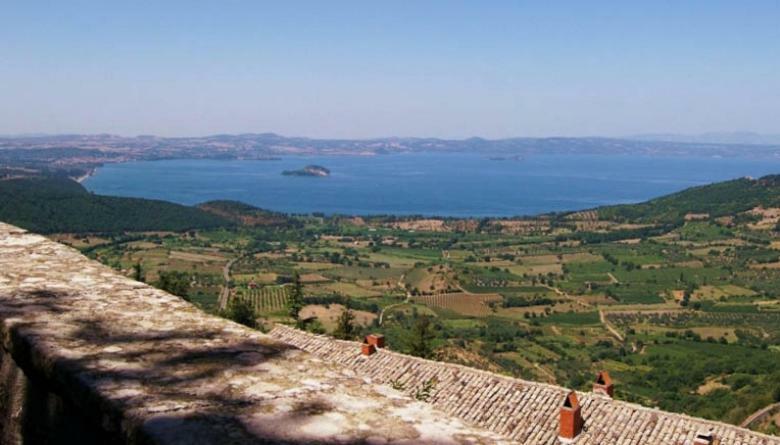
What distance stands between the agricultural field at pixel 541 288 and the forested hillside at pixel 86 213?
5.77 m

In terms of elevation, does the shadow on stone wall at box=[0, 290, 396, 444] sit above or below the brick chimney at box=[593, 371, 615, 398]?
above

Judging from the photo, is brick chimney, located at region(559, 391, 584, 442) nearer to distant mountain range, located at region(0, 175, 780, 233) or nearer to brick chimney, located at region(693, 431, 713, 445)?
brick chimney, located at region(693, 431, 713, 445)

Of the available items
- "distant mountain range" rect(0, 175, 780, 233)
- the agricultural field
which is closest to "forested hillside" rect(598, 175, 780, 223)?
"distant mountain range" rect(0, 175, 780, 233)

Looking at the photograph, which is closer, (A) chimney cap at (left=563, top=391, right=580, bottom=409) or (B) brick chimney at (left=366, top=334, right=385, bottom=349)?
(A) chimney cap at (left=563, top=391, right=580, bottom=409)

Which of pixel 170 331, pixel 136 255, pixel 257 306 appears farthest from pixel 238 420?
pixel 136 255

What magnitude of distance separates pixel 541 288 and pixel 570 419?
3062 inches

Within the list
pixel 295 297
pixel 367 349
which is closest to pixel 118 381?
pixel 367 349

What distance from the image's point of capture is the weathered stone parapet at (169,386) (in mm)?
2471

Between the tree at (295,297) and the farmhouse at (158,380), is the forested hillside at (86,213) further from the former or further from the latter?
the farmhouse at (158,380)

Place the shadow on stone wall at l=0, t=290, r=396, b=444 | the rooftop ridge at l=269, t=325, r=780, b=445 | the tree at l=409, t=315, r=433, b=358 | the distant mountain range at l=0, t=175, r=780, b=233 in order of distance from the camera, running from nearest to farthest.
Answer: the shadow on stone wall at l=0, t=290, r=396, b=444, the rooftop ridge at l=269, t=325, r=780, b=445, the tree at l=409, t=315, r=433, b=358, the distant mountain range at l=0, t=175, r=780, b=233

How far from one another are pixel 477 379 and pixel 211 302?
55812 millimetres

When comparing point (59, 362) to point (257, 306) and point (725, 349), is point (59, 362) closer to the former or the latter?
point (725, 349)

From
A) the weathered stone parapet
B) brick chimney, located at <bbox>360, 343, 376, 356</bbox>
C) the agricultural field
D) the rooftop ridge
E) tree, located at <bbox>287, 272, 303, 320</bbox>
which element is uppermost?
the weathered stone parapet

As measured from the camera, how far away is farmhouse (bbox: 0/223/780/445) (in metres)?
2.48
